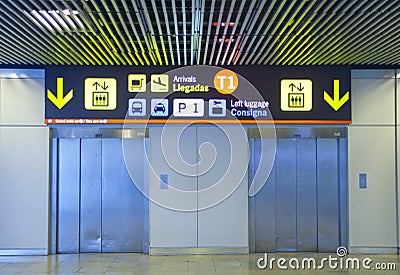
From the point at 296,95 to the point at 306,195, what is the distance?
7.48 feet

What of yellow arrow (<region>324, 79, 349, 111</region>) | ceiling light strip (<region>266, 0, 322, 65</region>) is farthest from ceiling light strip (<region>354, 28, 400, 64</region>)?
ceiling light strip (<region>266, 0, 322, 65</region>)

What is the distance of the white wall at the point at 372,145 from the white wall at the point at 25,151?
6.47 metres

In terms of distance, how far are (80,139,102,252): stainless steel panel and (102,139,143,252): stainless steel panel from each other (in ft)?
0.37

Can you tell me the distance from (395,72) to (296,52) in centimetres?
279

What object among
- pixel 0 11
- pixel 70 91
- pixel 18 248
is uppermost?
pixel 0 11

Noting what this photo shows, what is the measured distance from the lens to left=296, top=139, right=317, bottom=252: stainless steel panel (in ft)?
41.7

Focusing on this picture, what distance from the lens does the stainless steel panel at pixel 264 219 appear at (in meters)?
12.5

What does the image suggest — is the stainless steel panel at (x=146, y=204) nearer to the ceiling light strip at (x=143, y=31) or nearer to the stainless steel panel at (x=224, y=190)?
the stainless steel panel at (x=224, y=190)

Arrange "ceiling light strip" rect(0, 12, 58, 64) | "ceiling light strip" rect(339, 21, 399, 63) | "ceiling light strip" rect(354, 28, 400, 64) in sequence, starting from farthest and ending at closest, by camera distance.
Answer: "ceiling light strip" rect(354, 28, 400, 64) < "ceiling light strip" rect(339, 21, 399, 63) < "ceiling light strip" rect(0, 12, 58, 64)

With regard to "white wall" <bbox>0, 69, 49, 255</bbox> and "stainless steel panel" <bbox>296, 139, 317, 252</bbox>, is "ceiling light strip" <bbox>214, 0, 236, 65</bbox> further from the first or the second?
"white wall" <bbox>0, 69, 49, 255</bbox>

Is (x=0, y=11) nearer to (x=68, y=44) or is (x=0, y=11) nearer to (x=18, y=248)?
(x=68, y=44)

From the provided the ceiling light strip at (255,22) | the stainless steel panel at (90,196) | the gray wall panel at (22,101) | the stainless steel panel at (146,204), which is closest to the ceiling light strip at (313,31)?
the ceiling light strip at (255,22)

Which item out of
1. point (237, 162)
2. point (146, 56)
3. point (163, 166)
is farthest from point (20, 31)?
point (237, 162)

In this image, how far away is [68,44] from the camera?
10.0 m
